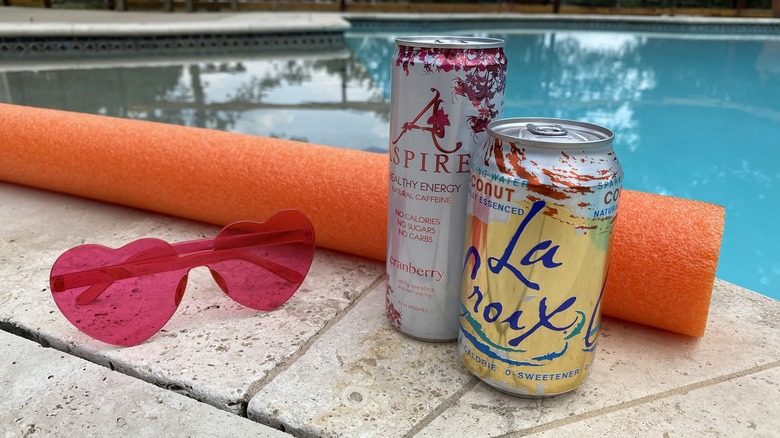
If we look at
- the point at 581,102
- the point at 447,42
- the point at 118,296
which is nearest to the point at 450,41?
the point at 447,42

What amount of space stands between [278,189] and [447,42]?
2.63 ft

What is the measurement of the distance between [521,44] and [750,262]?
7842 mm

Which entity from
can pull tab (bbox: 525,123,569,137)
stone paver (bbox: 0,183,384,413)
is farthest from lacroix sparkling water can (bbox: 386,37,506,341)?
stone paver (bbox: 0,183,384,413)

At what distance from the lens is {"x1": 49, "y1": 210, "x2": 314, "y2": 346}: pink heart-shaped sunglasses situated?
4.20ft

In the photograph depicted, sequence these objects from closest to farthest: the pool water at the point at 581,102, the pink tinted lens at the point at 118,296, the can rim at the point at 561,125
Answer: the can rim at the point at 561,125 → the pink tinted lens at the point at 118,296 → the pool water at the point at 581,102

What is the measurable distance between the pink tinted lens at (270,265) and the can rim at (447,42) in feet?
1.91

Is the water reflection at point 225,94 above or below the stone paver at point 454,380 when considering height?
above

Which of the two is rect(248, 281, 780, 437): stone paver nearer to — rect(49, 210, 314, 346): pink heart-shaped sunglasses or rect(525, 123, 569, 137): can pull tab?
rect(49, 210, 314, 346): pink heart-shaped sunglasses

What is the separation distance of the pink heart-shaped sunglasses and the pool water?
39.3 inches

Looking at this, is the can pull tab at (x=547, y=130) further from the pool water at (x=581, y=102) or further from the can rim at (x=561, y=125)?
the pool water at (x=581, y=102)

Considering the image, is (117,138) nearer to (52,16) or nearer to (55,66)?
(55,66)

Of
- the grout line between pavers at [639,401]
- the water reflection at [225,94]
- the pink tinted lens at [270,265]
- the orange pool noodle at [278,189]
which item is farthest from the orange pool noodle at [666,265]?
the water reflection at [225,94]

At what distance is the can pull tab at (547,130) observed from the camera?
1.08 m

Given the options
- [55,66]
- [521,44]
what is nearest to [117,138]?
[55,66]
